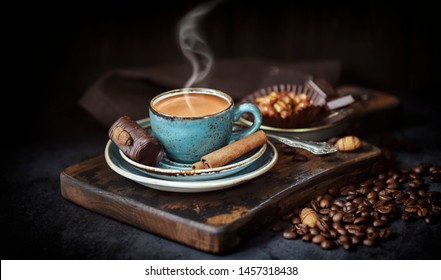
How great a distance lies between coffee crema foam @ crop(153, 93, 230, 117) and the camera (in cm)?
171

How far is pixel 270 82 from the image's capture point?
2.44 m

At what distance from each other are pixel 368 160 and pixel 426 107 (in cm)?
89

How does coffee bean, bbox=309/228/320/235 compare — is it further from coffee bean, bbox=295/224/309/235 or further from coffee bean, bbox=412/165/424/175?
coffee bean, bbox=412/165/424/175

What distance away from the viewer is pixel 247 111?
5.60 ft

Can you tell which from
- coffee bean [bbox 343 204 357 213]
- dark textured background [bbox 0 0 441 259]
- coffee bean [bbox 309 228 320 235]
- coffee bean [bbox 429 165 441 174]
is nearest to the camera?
coffee bean [bbox 309 228 320 235]

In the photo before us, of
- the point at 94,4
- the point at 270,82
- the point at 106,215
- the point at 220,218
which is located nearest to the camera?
the point at 220,218

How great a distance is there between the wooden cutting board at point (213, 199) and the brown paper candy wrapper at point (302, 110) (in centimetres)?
20

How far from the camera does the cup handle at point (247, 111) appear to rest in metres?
1.70

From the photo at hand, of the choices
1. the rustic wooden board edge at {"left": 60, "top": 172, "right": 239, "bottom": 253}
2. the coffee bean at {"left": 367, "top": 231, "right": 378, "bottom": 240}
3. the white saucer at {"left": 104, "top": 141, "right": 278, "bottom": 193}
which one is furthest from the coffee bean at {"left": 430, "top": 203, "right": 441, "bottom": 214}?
the rustic wooden board edge at {"left": 60, "top": 172, "right": 239, "bottom": 253}

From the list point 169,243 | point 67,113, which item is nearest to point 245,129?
point 169,243

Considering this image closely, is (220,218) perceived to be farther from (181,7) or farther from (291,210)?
(181,7)

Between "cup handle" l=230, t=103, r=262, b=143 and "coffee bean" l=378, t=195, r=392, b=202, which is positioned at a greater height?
"cup handle" l=230, t=103, r=262, b=143

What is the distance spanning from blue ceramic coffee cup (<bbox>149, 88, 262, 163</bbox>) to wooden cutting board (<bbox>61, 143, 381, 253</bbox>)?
0.14 meters

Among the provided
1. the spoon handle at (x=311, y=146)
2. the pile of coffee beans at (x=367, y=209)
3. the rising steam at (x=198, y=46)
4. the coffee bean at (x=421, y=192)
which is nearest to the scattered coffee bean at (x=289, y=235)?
the pile of coffee beans at (x=367, y=209)
